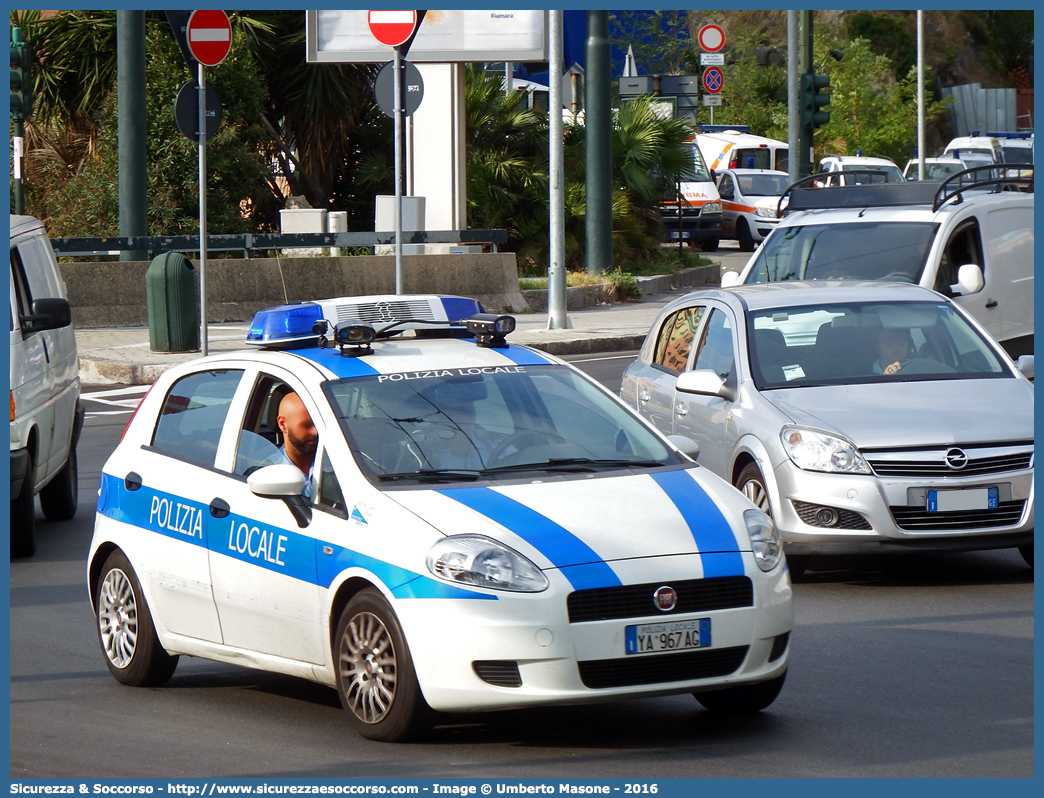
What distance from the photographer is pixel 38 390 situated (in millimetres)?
10117

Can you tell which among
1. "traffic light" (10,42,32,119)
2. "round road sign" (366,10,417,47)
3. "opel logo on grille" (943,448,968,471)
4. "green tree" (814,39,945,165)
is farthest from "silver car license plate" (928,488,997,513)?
"green tree" (814,39,945,165)

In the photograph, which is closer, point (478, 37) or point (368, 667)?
point (368, 667)

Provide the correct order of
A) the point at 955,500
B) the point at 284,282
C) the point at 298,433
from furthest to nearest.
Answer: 1. the point at 284,282
2. the point at 955,500
3. the point at 298,433

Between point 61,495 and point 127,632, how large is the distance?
4.39 metres

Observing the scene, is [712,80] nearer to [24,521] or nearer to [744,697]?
[24,521]

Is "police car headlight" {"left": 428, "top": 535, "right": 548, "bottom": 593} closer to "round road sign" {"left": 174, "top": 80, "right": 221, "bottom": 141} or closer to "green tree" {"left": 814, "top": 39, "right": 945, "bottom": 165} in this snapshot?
"round road sign" {"left": 174, "top": 80, "right": 221, "bottom": 141}

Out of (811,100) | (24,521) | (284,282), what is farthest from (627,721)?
(811,100)

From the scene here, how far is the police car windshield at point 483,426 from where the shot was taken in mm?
6270

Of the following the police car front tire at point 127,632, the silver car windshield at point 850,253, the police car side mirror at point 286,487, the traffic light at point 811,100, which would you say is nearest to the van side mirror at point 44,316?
the police car front tire at point 127,632

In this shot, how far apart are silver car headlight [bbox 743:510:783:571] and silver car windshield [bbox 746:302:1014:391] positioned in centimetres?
329

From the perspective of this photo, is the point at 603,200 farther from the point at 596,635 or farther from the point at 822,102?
the point at 596,635

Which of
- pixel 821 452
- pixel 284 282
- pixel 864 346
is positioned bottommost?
pixel 821 452

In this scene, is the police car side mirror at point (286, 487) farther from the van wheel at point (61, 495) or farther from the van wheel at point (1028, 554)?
the van wheel at point (61, 495)

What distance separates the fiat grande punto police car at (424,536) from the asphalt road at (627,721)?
0.67 feet
